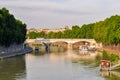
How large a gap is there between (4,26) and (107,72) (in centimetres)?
4125

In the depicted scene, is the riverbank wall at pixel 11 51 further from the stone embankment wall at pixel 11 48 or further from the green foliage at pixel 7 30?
the green foliage at pixel 7 30

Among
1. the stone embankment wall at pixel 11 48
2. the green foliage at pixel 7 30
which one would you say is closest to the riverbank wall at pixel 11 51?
the stone embankment wall at pixel 11 48

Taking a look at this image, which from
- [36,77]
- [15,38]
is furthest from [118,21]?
[36,77]

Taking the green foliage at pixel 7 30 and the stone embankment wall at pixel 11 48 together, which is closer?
the green foliage at pixel 7 30

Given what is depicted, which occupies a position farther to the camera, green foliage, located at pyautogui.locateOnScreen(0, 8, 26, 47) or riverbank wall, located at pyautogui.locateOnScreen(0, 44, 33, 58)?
green foliage, located at pyautogui.locateOnScreen(0, 8, 26, 47)

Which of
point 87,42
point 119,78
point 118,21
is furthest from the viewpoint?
point 87,42

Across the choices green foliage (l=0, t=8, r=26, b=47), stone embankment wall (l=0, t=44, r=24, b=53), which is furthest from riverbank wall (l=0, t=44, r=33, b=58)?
green foliage (l=0, t=8, r=26, b=47)

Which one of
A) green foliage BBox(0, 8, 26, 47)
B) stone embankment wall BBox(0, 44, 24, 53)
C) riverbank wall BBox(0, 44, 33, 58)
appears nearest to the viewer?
riverbank wall BBox(0, 44, 33, 58)

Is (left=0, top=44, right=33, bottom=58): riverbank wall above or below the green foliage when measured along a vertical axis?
below

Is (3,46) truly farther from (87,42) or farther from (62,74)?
(87,42)

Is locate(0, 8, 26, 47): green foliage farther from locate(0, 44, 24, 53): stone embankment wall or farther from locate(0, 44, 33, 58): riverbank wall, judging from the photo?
locate(0, 44, 33, 58): riverbank wall

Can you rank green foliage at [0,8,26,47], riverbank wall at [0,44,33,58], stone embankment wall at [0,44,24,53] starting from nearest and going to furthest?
riverbank wall at [0,44,33,58] < green foliage at [0,8,26,47] < stone embankment wall at [0,44,24,53]

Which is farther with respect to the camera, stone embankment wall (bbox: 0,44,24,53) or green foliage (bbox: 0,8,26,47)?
stone embankment wall (bbox: 0,44,24,53)

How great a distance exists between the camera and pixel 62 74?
51625 millimetres
